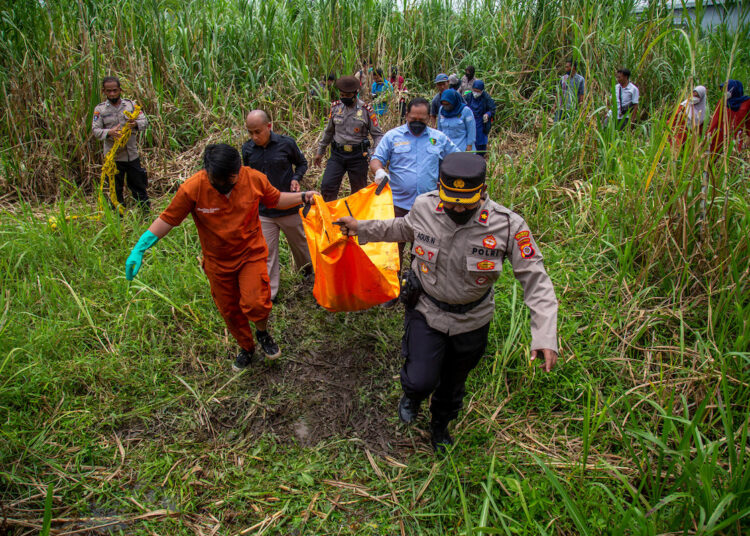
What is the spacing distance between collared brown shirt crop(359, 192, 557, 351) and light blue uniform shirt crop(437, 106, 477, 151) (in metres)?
3.32

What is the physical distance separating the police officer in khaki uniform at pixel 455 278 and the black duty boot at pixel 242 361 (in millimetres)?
1385

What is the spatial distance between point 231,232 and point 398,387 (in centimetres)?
155

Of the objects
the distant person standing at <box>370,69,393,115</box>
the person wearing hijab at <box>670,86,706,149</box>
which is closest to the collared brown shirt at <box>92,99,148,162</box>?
the distant person standing at <box>370,69,393,115</box>

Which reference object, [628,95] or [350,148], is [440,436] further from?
[628,95]

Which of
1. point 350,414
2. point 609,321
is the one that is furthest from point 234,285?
point 609,321

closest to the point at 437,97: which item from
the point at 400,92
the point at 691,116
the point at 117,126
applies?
the point at 400,92

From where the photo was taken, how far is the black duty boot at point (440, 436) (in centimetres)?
272

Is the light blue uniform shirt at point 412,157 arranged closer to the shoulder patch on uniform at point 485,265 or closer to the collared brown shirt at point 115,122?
the shoulder patch on uniform at point 485,265

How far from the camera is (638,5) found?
22.5 ft

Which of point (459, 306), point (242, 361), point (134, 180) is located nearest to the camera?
point (459, 306)

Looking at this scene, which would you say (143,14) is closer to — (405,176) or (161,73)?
(161,73)

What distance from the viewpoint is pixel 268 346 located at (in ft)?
11.3

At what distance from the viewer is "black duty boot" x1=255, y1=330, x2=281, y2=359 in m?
3.44

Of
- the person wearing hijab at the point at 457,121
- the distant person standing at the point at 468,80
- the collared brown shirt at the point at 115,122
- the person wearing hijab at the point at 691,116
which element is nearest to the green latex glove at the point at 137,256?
the collared brown shirt at the point at 115,122
